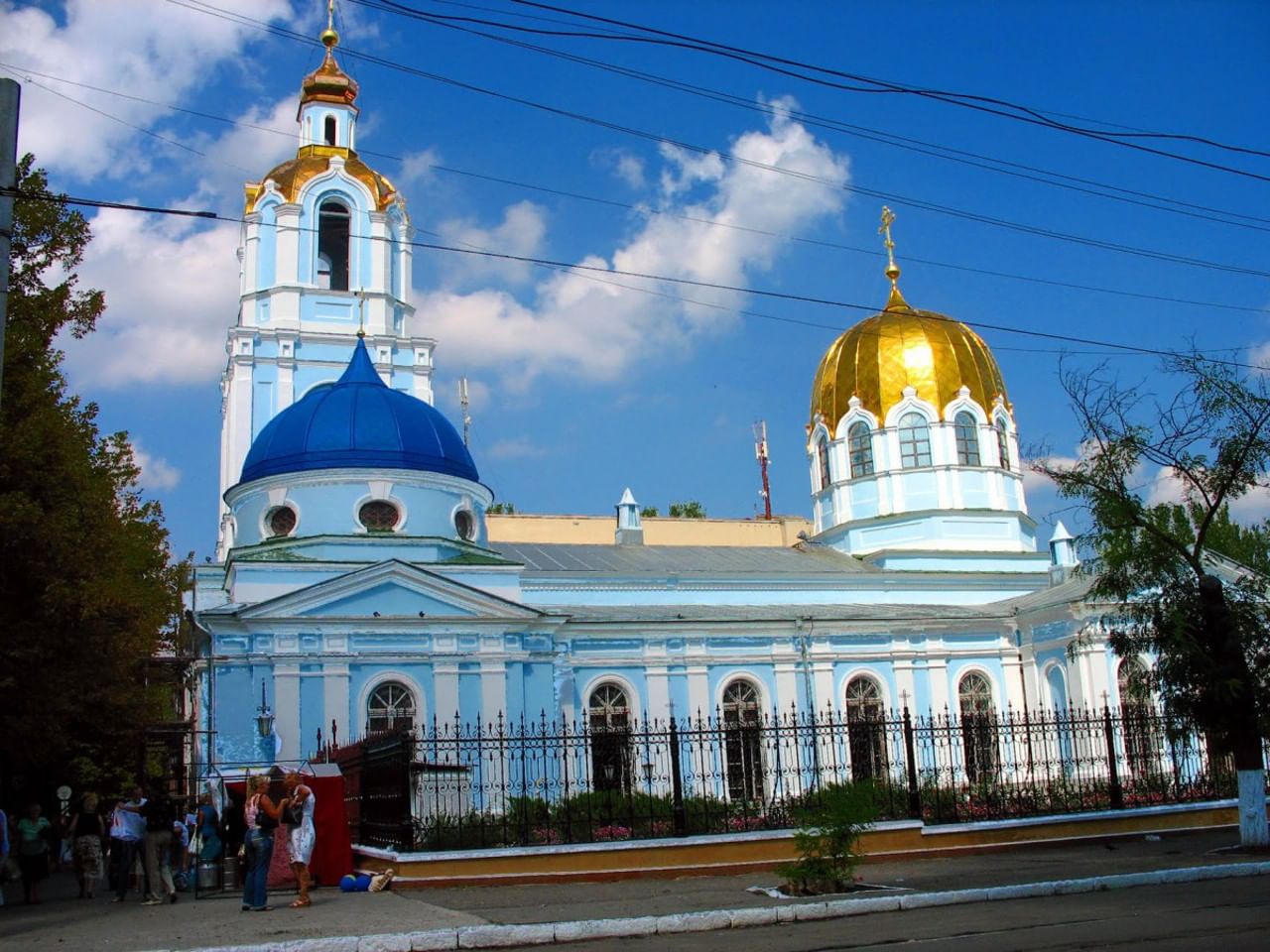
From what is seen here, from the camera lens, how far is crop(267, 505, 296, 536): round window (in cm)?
2736

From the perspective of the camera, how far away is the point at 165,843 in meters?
14.6

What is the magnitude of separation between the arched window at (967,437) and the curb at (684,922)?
24.3 meters

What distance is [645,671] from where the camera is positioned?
29922 millimetres

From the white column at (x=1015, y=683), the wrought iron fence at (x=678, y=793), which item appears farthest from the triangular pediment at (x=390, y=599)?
the white column at (x=1015, y=683)

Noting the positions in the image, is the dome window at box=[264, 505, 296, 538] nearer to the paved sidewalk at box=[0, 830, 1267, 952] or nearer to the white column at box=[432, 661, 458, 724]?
the white column at box=[432, 661, 458, 724]

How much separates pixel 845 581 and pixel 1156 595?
58.5 ft

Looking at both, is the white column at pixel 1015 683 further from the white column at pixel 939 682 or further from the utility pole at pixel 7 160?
the utility pole at pixel 7 160

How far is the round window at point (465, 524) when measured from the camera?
28.5 metres

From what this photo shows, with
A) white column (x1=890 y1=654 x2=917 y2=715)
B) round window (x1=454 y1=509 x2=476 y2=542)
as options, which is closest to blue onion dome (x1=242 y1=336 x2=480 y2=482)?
round window (x1=454 y1=509 x2=476 y2=542)

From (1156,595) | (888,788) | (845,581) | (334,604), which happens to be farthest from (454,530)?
(1156,595)

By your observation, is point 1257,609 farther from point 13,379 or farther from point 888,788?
point 13,379

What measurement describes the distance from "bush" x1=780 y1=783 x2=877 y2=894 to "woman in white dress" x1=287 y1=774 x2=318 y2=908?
4905 mm

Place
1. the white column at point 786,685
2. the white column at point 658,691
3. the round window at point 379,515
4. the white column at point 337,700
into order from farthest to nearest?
the white column at point 786,685 → the white column at point 658,691 → the round window at point 379,515 → the white column at point 337,700

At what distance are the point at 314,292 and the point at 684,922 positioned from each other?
1187 inches
